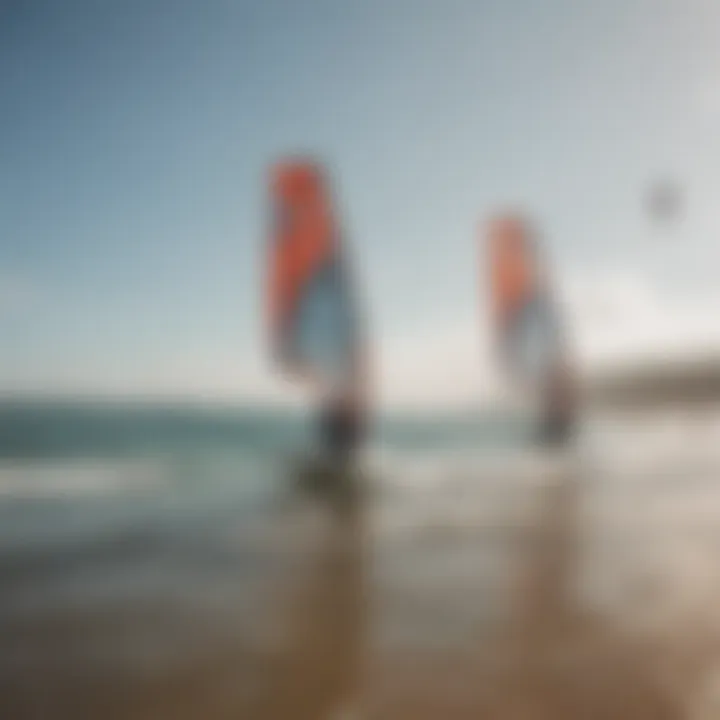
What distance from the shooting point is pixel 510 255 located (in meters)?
2.25

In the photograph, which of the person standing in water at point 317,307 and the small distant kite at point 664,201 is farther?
the small distant kite at point 664,201

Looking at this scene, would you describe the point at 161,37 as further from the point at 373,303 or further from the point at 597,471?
the point at 597,471

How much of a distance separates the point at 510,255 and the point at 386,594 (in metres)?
1.03

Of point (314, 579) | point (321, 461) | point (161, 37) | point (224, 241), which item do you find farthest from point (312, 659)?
point (161, 37)

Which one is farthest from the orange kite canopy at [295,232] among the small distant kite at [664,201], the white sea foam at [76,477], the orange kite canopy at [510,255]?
the small distant kite at [664,201]

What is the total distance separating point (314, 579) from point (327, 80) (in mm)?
1428

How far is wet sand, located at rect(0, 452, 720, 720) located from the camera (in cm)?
172

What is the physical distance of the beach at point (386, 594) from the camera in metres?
1.73

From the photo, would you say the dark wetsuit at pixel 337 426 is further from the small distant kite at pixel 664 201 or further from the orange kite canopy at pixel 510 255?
the small distant kite at pixel 664 201

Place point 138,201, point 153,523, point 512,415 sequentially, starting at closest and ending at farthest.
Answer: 1. point 138,201
2. point 153,523
3. point 512,415

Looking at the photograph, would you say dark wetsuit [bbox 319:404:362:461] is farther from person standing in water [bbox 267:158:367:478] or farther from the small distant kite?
the small distant kite

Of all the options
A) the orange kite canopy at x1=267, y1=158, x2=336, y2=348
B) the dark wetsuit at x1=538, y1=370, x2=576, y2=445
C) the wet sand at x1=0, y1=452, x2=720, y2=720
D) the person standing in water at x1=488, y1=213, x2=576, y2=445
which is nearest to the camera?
the wet sand at x1=0, y1=452, x2=720, y2=720

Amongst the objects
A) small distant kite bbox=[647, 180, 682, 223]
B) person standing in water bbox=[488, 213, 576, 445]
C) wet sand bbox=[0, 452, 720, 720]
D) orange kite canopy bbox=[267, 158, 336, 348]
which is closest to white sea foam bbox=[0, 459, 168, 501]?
wet sand bbox=[0, 452, 720, 720]

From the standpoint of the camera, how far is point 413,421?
7.68 ft
